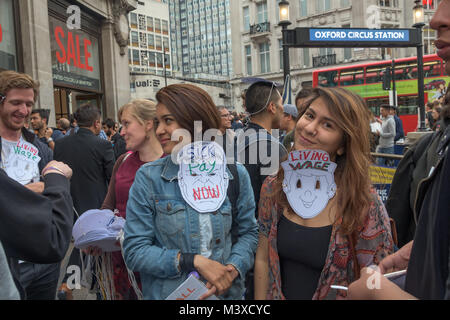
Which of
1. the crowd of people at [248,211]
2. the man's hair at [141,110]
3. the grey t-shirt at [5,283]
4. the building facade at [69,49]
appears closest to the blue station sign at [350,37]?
the building facade at [69,49]

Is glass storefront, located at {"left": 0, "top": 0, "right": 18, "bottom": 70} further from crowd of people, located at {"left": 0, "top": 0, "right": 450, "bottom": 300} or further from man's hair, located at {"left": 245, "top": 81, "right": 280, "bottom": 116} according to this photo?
crowd of people, located at {"left": 0, "top": 0, "right": 450, "bottom": 300}

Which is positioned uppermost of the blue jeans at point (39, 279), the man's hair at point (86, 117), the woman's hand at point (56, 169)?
the man's hair at point (86, 117)

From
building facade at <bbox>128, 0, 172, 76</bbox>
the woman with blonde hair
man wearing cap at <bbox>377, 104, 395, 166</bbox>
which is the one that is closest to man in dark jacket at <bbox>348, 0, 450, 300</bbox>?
the woman with blonde hair

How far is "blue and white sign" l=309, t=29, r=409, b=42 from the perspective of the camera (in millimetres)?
10087

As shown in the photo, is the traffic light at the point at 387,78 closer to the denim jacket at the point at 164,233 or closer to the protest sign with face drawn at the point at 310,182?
the protest sign with face drawn at the point at 310,182

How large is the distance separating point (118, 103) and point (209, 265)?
12967 mm

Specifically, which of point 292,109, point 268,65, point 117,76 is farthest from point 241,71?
point 292,109

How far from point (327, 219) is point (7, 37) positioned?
356 inches

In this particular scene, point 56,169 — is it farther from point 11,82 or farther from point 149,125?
point 149,125

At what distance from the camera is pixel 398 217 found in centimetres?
252

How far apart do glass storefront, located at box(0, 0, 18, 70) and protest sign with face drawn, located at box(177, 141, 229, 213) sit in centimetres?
801

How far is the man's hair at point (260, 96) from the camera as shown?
11.4 feet

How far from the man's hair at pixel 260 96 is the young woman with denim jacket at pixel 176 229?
1477mm

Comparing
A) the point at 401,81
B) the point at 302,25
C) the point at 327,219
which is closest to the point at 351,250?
the point at 327,219
